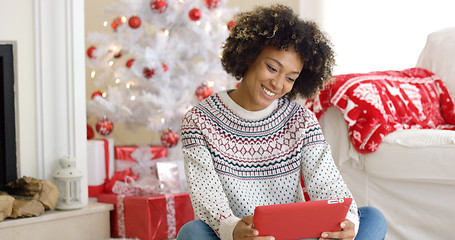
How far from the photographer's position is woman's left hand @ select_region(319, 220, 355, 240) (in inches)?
48.5

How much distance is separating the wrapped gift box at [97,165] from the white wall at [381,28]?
1413 mm

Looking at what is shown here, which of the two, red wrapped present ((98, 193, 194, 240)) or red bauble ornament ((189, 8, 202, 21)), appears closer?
red wrapped present ((98, 193, 194, 240))

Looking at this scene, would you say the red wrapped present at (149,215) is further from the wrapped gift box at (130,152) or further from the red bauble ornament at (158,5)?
the red bauble ornament at (158,5)

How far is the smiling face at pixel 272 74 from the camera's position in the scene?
4.63ft

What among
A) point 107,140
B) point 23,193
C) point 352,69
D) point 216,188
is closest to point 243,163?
point 216,188

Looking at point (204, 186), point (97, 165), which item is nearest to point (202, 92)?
point (97, 165)

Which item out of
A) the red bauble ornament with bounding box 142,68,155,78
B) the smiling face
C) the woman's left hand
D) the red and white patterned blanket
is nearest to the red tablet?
the woman's left hand

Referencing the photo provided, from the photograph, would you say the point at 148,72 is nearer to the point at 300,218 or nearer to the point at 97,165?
the point at 97,165

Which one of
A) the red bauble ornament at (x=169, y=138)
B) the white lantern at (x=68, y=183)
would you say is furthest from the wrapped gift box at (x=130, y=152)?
the white lantern at (x=68, y=183)

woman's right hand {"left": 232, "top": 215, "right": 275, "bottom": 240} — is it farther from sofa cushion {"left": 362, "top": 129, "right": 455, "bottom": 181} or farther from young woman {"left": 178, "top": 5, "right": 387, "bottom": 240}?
sofa cushion {"left": 362, "top": 129, "right": 455, "bottom": 181}

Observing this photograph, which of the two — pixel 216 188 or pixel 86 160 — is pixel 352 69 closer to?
pixel 86 160

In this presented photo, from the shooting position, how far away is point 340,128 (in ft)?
7.23

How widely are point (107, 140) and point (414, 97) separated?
135 cm

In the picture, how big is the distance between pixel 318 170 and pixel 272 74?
27cm
